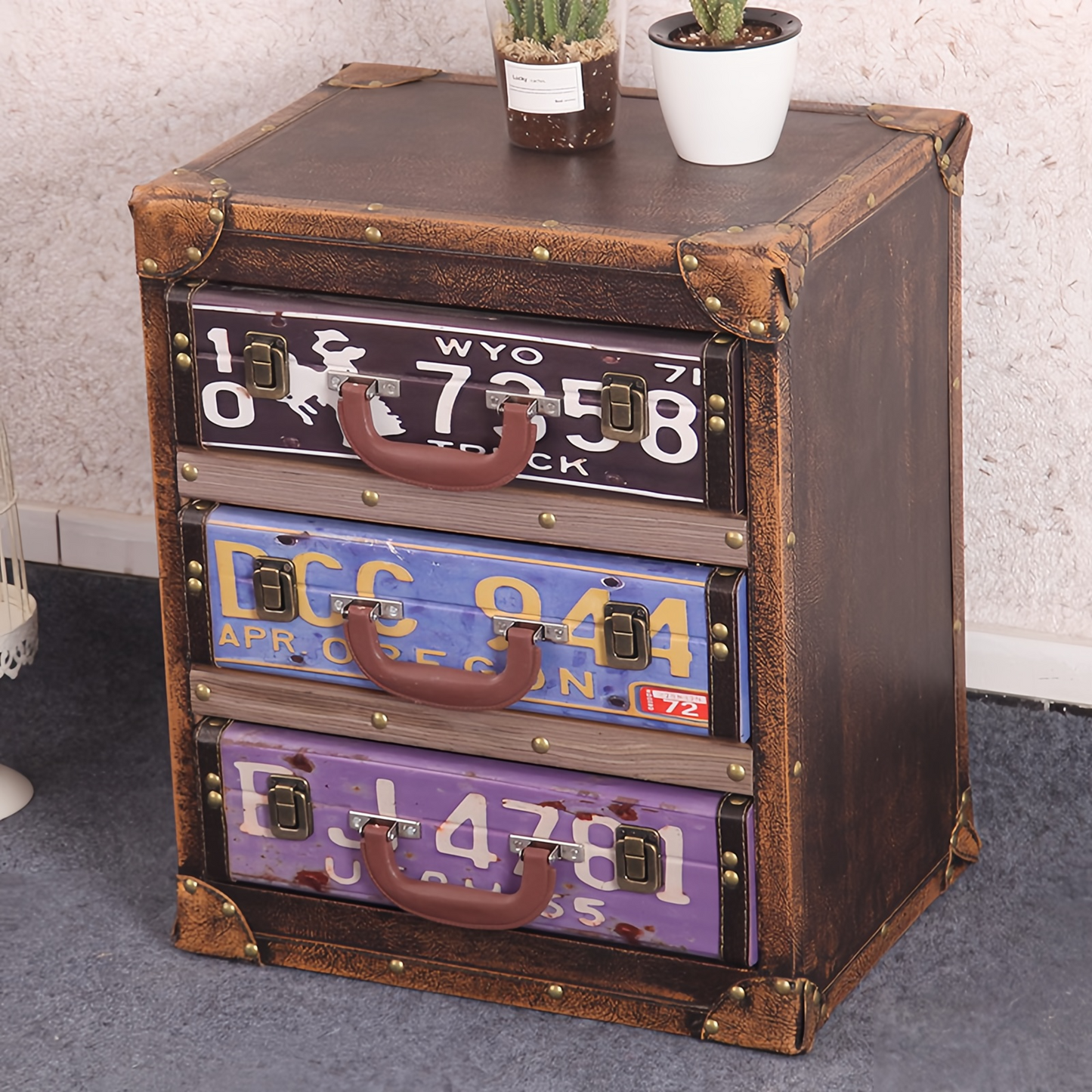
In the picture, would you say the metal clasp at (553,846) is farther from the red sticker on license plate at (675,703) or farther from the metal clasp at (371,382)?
the metal clasp at (371,382)

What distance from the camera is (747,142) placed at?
1.26m

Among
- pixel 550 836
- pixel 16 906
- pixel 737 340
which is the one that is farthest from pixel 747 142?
pixel 16 906

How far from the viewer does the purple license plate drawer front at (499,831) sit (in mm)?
1296

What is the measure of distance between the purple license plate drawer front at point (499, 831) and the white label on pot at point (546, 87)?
46 centimetres

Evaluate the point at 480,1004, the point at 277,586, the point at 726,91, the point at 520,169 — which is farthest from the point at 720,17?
the point at 480,1004

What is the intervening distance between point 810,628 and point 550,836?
24cm

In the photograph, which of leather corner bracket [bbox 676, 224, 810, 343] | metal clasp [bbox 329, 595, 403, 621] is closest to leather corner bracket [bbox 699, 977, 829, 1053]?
metal clasp [bbox 329, 595, 403, 621]

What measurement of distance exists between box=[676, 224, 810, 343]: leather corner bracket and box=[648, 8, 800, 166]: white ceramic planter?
128 millimetres

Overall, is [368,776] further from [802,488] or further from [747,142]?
[747,142]

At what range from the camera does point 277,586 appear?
1.32 metres

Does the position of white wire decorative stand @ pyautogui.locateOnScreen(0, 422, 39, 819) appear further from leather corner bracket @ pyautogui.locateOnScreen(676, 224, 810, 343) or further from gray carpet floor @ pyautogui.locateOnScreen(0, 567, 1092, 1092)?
leather corner bracket @ pyautogui.locateOnScreen(676, 224, 810, 343)

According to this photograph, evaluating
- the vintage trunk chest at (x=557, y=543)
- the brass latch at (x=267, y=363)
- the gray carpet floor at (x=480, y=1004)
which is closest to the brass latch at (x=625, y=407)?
the vintage trunk chest at (x=557, y=543)

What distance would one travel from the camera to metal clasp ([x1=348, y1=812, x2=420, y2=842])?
1.37 metres

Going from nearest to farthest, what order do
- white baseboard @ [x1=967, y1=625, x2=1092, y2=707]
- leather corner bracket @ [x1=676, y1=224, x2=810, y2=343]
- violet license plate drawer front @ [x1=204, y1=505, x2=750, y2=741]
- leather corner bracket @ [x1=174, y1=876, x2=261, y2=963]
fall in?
1. leather corner bracket @ [x1=676, y1=224, x2=810, y2=343]
2. violet license plate drawer front @ [x1=204, y1=505, x2=750, y2=741]
3. leather corner bracket @ [x1=174, y1=876, x2=261, y2=963]
4. white baseboard @ [x1=967, y1=625, x2=1092, y2=707]
